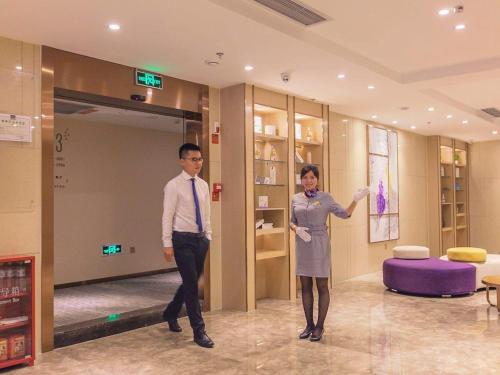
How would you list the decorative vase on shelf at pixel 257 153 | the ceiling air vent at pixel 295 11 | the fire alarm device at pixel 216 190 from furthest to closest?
the decorative vase on shelf at pixel 257 153 → the fire alarm device at pixel 216 190 → the ceiling air vent at pixel 295 11

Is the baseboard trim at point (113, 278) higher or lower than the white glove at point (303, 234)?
lower

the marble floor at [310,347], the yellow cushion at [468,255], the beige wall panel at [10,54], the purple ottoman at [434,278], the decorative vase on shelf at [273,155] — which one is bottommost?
the marble floor at [310,347]

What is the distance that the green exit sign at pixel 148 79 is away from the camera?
5.02 metres

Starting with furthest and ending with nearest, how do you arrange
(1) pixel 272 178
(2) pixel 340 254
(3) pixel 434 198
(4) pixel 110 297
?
(3) pixel 434 198
(2) pixel 340 254
(4) pixel 110 297
(1) pixel 272 178

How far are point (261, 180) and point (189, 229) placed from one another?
1.89m

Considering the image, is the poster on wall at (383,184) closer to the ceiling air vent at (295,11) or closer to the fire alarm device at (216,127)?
the fire alarm device at (216,127)

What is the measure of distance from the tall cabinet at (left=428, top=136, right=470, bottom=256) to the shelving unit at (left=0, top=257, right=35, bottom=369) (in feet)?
28.6

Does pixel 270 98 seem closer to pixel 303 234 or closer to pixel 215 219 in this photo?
pixel 215 219

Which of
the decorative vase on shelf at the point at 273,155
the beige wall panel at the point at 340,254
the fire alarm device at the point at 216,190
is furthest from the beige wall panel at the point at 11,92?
the beige wall panel at the point at 340,254

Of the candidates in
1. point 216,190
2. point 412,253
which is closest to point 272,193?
point 216,190

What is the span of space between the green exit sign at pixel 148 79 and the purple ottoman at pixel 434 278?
4.10 meters

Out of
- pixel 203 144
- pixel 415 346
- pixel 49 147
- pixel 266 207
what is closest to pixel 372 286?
pixel 266 207

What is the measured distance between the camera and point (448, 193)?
36.2ft

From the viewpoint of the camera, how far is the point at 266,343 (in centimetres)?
436
